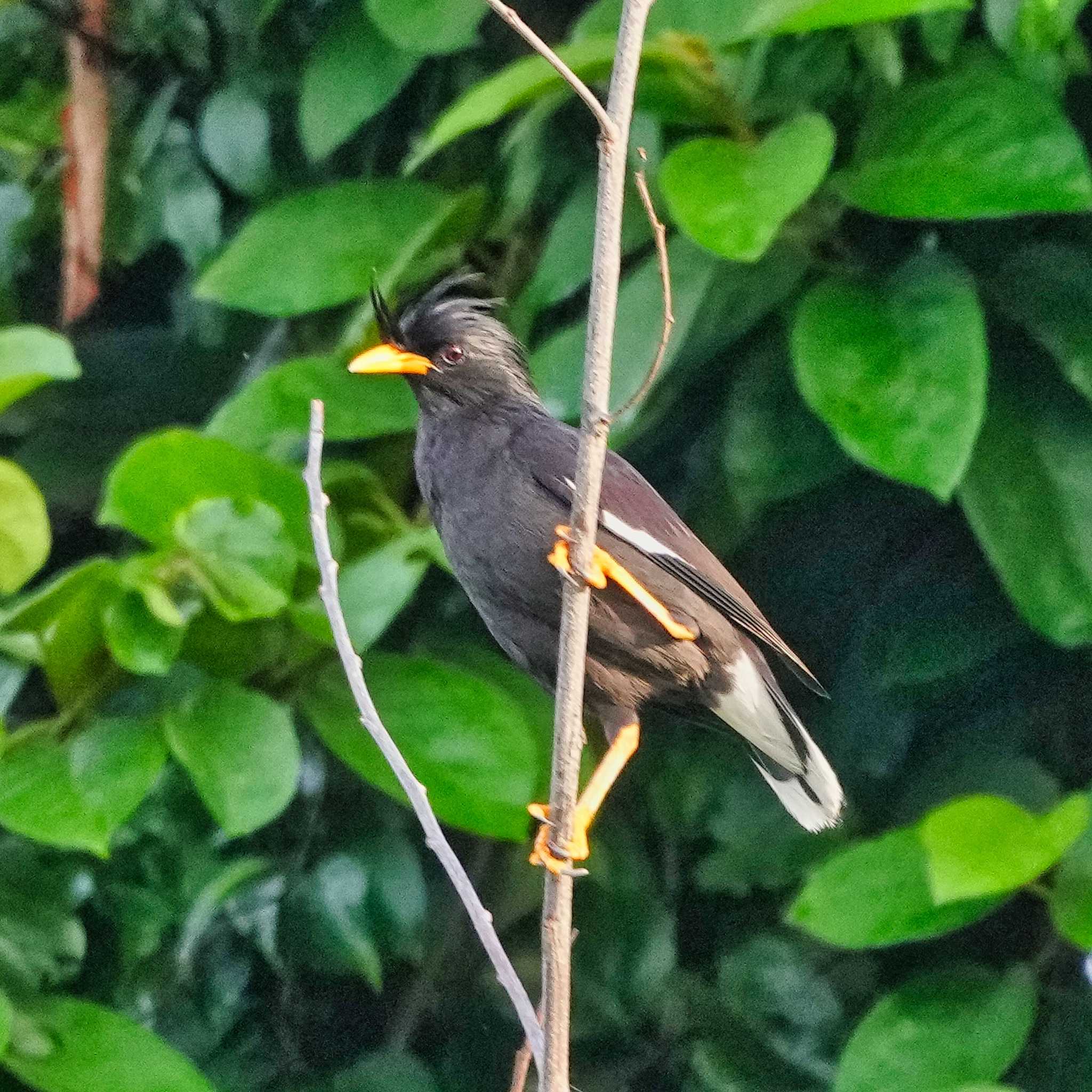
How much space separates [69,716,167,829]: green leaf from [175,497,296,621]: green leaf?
0.20 m

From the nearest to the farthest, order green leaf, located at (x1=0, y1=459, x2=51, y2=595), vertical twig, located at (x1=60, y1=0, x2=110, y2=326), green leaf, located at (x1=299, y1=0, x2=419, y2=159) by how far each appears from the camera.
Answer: green leaf, located at (x1=0, y1=459, x2=51, y2=595) → green leaf, located at (x1=299, y1=0, x2=419, y2=159) → vertical twig, located at (x1=60, y1=0, x2=110, y2=326)

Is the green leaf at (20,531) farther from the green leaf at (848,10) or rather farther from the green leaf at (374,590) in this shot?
the green leaf at (848,10)

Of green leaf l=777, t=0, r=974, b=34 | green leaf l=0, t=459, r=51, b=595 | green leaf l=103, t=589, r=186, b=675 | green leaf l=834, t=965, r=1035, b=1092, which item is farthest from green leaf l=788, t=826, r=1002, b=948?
green leaf l=0, t=459, r=51, b=595

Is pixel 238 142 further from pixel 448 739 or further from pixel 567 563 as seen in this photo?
pixel 567 563

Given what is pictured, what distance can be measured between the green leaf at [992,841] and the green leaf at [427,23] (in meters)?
1.28

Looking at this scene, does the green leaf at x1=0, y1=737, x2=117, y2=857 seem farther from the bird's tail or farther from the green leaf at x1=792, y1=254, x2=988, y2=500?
the green leaf at x1=792, y1=254, x2=988, y2=500

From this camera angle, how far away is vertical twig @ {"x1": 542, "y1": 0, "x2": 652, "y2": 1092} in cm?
140

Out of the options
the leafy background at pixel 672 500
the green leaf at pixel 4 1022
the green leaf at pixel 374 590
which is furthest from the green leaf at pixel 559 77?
the green leaf at pixel 4 1022

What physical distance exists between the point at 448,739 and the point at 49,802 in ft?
1.77

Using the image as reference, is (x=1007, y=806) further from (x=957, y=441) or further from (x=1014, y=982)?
(x=957, y=441)

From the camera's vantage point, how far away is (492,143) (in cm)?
254

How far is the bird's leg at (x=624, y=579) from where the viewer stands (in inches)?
74.8

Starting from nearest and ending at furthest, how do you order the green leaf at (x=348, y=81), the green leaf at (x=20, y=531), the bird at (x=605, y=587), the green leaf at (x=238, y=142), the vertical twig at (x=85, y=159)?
the bird at (x=605, y=587), the green leaf at (x=20, y=531), the green leaf at (x=348, y=81), the green leaf at (x=238, y=142), the vertical twig at (x=85, y=159)

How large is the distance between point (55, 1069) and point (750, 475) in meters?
1.26
